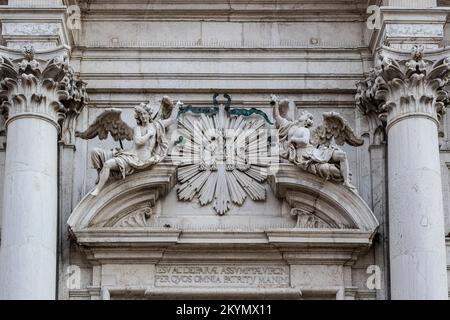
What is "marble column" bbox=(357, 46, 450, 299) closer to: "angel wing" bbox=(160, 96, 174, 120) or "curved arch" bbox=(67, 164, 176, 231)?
"angel wing" bbox=(160, 96, 174, 120)

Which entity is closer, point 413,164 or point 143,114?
point 413,164

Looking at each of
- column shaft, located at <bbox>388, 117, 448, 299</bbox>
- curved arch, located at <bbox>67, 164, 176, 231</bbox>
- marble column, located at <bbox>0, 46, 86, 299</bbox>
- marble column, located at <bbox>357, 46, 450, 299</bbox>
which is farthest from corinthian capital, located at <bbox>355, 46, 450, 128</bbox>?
marble column, located at <bbox>0, 46, 86, 299</bbox>

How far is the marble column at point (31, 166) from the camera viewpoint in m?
23.0

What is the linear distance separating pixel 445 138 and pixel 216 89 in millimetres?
2945

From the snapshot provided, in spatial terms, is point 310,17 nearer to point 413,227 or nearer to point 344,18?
Answer: point 344,18

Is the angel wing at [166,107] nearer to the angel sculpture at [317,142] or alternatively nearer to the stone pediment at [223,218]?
the stone pediment at [223,218]

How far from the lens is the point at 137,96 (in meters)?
25.1

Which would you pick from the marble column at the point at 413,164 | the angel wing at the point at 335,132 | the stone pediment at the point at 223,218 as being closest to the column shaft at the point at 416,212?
the marble column at the point at 413,164

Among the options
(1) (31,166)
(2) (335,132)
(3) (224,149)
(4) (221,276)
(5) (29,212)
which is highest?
(2) (335,132)

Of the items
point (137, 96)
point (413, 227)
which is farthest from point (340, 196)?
point (137, 96)

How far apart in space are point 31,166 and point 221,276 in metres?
2.65

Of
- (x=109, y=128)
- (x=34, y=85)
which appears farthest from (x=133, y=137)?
(x=34, y=85)

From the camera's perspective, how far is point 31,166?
77.3 feet

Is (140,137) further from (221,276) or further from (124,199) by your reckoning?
(221,276)
